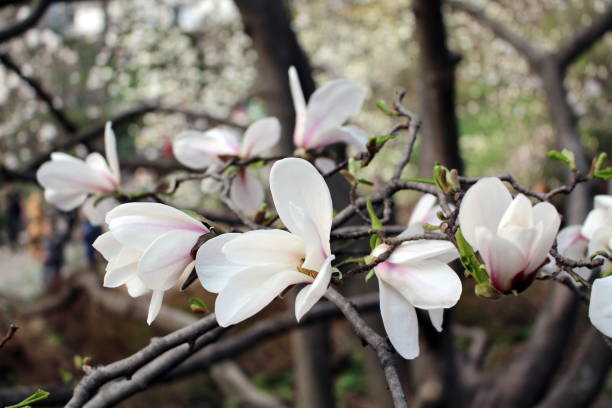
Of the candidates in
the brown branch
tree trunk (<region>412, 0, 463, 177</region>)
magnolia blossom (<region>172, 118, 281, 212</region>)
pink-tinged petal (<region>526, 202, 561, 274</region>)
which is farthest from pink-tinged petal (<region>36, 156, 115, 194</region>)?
the brown branch

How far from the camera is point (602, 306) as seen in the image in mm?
460

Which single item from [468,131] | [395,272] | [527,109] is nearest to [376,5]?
[468,131]

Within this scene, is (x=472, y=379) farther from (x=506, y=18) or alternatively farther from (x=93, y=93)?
(x=506, y=18)

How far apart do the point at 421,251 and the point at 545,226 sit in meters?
0.09

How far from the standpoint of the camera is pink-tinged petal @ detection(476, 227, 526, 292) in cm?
42

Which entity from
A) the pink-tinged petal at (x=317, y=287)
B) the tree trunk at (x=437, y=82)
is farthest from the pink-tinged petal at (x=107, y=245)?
the tree trunk at (x=437, y=82)

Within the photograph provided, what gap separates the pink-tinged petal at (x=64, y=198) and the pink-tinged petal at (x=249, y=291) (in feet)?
1.38

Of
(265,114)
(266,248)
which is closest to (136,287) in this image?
(266,248)

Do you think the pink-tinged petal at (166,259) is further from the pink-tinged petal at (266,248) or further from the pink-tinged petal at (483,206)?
the pink-tinged petal at (483,206)

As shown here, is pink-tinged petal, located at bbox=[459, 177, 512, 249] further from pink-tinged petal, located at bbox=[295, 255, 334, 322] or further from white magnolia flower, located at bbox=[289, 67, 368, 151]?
white magnolia flower, located at bbox=[289, 67, 368, 151]

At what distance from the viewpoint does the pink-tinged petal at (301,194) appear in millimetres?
468

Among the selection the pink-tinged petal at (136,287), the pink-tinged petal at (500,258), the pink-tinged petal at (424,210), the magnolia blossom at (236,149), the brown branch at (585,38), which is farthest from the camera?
the brown branch at (585,38)

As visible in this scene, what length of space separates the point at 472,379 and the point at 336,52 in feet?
21.2

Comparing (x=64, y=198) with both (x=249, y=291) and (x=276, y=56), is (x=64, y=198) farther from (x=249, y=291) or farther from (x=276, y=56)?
(x=276, y=56)
